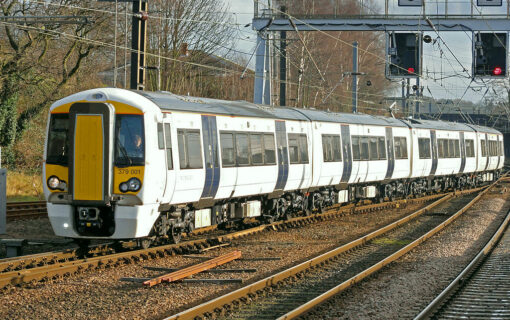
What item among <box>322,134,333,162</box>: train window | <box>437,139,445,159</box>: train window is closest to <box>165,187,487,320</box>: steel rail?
<box>322,134,333,162</box>: train window

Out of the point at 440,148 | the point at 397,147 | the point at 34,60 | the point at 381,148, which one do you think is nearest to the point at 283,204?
the point at 381,148

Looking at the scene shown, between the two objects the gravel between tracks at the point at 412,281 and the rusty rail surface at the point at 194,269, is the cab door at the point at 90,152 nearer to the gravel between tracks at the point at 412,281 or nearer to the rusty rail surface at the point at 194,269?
the rusty rail surface at the point at 194,269

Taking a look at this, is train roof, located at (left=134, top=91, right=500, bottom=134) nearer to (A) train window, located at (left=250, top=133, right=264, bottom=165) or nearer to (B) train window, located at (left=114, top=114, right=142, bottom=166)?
(A) train window, located at (left=250, top=133, right=264, bottom=165)

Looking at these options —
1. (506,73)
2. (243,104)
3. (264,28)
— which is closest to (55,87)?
(264,28)

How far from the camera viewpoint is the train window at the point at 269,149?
733 inches

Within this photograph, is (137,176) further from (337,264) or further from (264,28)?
(264,28)

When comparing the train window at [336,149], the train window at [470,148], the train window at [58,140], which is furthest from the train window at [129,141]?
the train window at [470,148]

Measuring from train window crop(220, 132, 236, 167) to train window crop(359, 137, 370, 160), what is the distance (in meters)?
9.61

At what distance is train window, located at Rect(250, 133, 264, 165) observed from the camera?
706 inches

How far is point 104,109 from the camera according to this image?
1333 centimetres

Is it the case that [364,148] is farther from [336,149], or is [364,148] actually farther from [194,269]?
[194,269]

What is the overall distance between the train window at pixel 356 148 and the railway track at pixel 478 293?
943 cm

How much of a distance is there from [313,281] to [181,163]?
378 centimetres

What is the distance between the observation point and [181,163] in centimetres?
1461
